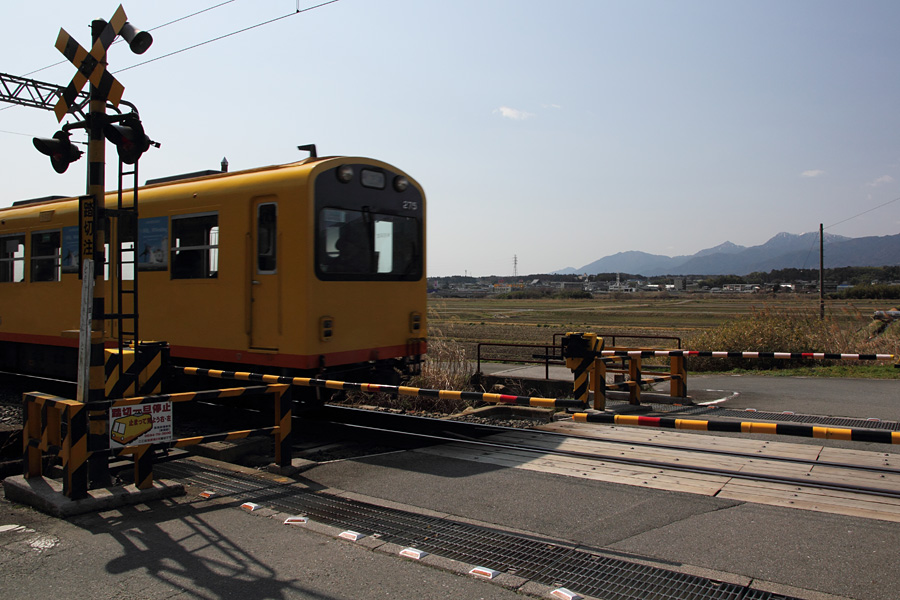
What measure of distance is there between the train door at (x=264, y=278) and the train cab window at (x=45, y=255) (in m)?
4.89

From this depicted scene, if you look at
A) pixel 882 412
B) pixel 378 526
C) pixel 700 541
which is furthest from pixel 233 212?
pixel 882 412

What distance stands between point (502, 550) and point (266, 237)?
17.5ft

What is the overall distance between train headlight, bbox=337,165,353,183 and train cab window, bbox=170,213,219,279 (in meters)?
1.74

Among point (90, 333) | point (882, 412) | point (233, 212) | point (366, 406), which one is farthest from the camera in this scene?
point (366, 406)

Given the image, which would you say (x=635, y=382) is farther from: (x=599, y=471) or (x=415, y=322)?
(x=599, y=471)

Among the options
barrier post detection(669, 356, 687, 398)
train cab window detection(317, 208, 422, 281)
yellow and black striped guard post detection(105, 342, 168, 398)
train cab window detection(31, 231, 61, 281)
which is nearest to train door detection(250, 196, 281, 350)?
train cab window detection(317, 208, 422, 281)

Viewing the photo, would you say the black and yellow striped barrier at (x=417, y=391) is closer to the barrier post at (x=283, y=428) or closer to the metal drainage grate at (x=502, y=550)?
the barrier post at (x=283, y=428)

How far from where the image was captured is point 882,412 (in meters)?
10.0

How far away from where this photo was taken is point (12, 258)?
1256 cm

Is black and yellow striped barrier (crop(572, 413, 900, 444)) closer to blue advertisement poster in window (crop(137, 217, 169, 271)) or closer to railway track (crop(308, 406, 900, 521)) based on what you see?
railway track (crop(308, 406, 900, 521))

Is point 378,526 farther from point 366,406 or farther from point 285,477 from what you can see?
point 366,406

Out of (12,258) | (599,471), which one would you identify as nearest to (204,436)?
(599,471)

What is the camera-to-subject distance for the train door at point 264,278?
8445 mm

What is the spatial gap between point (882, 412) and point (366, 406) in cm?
759
